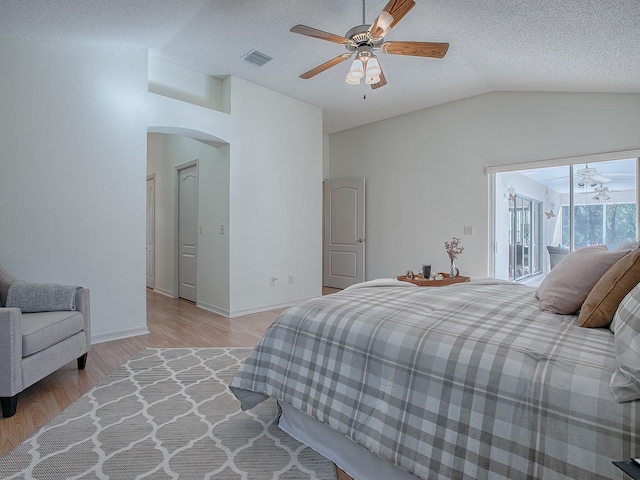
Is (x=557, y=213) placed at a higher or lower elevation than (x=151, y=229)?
higher

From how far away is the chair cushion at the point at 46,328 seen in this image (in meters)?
2.06

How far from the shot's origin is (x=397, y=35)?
3.24 m

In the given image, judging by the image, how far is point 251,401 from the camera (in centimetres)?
180

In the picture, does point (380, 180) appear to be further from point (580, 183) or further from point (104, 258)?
point (104, 258)

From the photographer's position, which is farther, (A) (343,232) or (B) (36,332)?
(A) (343,232)

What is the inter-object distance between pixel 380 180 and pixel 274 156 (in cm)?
191

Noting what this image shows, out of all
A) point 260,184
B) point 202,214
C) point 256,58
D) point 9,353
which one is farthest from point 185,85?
point 9,353

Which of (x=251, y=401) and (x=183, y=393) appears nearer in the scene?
(x=251, y=401)

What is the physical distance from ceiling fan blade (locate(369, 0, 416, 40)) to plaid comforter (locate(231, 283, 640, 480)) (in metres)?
1.79

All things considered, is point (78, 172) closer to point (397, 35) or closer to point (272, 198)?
point (272, 198)

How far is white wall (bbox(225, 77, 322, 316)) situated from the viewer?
433cm

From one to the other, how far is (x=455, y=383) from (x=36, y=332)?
2.32m

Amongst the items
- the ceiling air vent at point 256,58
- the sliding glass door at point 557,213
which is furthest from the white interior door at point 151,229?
the sliding glass door at point 557,213

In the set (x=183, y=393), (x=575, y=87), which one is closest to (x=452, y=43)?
(x=575, y=87)
